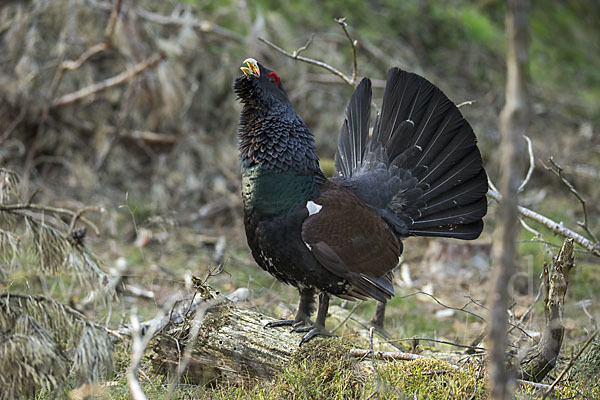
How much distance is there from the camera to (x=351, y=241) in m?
3.54

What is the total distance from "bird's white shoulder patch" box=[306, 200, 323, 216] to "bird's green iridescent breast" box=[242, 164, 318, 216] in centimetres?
3

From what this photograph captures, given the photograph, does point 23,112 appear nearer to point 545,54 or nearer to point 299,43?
point 299,43

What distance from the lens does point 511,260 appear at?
167cm

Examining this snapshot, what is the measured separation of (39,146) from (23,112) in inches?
21.0

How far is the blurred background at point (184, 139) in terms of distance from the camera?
563 cm

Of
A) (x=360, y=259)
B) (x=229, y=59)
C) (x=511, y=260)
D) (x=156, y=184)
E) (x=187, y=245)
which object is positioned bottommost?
(x=187, y=245)

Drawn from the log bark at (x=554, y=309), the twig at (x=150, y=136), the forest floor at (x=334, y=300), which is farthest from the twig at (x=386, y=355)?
the twig at (x=150, y=136)

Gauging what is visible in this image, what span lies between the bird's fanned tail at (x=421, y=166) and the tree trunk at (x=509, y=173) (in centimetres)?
235

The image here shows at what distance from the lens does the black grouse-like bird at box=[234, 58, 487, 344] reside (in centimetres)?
338

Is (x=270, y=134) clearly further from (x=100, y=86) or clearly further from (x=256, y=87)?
(x=100, y=86)

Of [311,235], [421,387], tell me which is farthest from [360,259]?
[421,387]

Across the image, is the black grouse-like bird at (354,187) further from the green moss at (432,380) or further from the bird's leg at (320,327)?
the green moss at (432,380)

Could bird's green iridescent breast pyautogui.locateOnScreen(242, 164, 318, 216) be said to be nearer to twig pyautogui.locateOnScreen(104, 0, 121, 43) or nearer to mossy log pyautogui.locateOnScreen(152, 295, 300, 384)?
mossy log pyautogui.locateOnScreen(152, 295, 300, 384)

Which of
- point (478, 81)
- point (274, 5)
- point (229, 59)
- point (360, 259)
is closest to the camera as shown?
point (360, 259)
